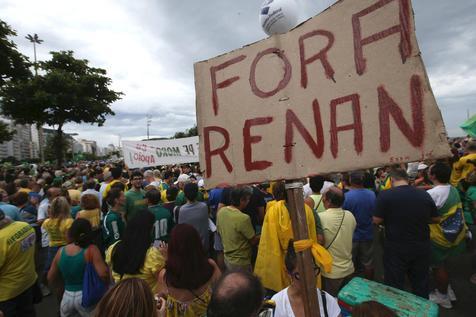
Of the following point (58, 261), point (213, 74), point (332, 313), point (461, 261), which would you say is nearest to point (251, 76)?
point (213, 74)

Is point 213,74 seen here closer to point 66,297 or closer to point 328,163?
point 328,163

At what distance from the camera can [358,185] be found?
12.5 ft

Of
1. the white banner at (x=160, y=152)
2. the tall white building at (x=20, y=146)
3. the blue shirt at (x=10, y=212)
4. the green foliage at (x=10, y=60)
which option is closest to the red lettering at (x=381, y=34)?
the blue shirt at (x=10, y=212)

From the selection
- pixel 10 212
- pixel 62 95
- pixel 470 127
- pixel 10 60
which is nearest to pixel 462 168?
pixel 470 127

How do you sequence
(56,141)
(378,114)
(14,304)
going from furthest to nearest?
(56,141), (14,304), (378,114)

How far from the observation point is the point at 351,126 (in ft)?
3.87

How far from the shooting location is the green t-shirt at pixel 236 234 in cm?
311

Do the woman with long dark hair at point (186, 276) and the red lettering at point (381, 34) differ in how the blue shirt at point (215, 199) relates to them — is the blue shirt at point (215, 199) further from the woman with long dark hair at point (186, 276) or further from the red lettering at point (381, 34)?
the red lettering at point (381, 34)

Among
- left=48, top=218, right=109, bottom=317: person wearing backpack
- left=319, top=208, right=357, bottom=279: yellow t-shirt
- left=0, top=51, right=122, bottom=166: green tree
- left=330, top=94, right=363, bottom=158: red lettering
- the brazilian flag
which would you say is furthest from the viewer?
left=0, top=51, right=122, bottom=166: green tree

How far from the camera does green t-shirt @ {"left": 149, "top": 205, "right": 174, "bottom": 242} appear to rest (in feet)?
11.8

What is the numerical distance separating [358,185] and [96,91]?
72.9ft

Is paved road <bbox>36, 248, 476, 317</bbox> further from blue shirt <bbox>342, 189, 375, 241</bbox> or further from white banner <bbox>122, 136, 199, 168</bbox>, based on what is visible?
white banner <bbox>122, 136, 199, 168</bbox>

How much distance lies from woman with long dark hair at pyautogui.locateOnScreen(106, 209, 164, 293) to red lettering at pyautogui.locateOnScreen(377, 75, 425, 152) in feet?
6.49

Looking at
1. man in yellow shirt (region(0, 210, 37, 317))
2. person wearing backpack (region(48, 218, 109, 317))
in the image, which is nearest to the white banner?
man in yellow shirt (region(0, 210, 37, 317))
